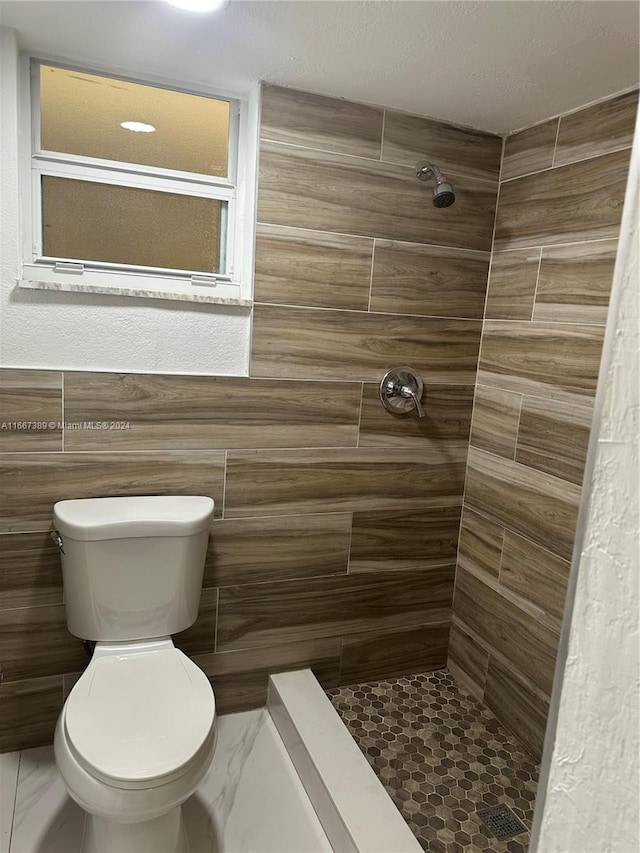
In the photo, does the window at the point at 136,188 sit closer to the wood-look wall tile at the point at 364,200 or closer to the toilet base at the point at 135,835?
the wood-look wall tile at the point at 364,200

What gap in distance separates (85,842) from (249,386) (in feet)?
4.42

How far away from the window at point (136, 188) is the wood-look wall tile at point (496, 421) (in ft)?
3.11

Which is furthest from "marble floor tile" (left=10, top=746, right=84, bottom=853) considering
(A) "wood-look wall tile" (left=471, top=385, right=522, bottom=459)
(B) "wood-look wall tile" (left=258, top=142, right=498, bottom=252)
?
(B) "wood-look wall tile" (left=258, top=142, right=498, bottom=252)

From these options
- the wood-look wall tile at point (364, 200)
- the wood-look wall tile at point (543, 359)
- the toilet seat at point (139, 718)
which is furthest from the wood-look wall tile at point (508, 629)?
the wood-look wall tile at point (364, 200)

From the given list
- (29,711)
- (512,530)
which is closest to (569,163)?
(512,530)

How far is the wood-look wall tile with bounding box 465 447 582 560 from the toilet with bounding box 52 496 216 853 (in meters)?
1.00

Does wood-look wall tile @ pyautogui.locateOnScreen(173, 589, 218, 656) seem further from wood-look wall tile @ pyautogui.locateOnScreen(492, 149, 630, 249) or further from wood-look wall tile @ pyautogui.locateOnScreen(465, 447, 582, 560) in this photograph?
wood-look wall tile @ pyautogui.locateOnScreen(492, 149, 630, 249)

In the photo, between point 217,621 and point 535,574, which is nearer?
point 535,574

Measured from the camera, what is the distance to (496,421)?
84.0 inches

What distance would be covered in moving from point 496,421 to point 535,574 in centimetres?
54

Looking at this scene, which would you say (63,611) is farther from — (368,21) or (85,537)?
(368,21)

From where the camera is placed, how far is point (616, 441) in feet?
1.39

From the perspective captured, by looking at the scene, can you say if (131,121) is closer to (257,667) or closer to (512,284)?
(512,284)

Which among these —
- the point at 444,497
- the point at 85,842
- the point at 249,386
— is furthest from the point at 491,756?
the point at 249,386
